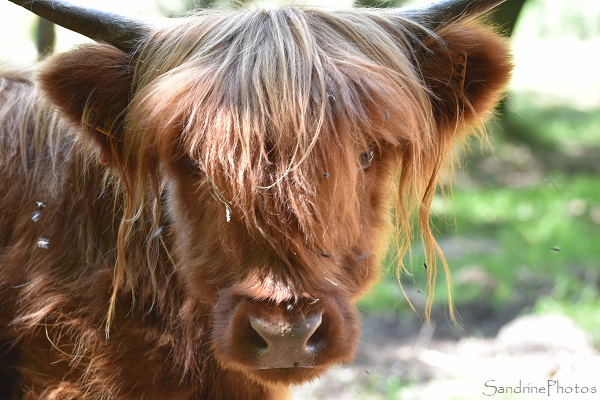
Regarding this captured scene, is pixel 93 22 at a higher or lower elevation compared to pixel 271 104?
higher

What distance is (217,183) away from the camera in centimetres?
221

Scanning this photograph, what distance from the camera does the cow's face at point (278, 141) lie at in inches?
85.4

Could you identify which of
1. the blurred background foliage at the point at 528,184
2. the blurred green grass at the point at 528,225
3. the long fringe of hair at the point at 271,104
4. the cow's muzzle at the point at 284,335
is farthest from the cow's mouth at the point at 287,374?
the blurred green grass at the point at 528,225

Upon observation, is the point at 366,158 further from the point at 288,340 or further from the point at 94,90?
the point at 94,90

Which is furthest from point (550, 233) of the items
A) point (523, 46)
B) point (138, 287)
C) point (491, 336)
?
point (523, 46)

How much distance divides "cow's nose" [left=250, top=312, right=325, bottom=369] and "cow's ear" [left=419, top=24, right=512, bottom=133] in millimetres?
933

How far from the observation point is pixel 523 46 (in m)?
13.0

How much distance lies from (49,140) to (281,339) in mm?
1303

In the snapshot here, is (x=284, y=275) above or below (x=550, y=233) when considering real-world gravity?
above

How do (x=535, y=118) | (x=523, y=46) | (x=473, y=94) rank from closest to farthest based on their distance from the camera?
1. (x=473, y=94)
2. (x=535, y=118)
3. (x=523, y=46)

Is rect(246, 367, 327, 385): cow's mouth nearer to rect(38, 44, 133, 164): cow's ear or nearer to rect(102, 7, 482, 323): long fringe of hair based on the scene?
rect(102, 7, 482, 323): long fringe of hair

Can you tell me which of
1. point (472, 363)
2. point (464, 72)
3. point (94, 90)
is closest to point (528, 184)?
point (472, 363)

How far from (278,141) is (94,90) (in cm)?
70

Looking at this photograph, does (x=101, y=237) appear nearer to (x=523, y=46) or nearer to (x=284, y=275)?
(x=284, y=275)
